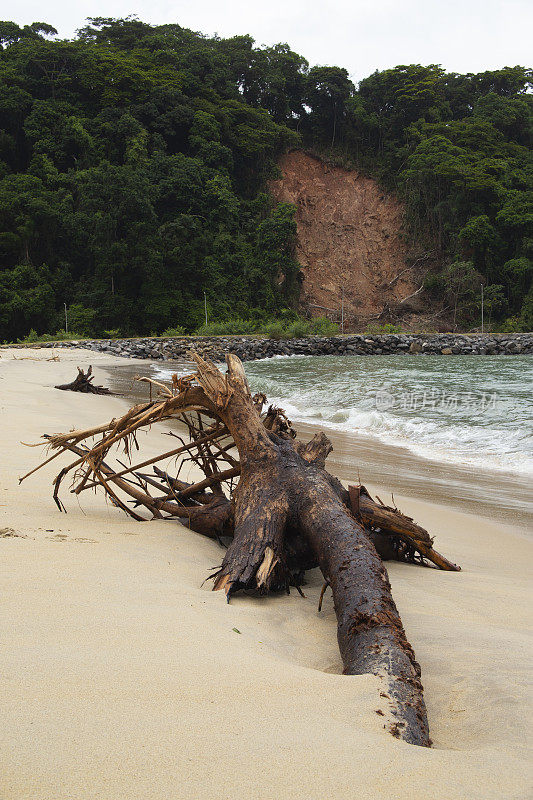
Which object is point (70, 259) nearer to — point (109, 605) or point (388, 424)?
point (388, 424)

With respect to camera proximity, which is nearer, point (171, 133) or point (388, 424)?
point (388, 424)

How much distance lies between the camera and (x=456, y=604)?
232 cm

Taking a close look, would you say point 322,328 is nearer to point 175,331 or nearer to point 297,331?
point 297,331

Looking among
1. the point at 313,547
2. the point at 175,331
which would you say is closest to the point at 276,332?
the point at 175,331

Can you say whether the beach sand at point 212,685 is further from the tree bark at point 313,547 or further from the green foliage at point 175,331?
the green foliage at point 175,331

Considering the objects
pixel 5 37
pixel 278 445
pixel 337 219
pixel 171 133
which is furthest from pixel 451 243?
pixel 278 445

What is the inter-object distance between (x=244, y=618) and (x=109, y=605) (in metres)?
0.46

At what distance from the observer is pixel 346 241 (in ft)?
163

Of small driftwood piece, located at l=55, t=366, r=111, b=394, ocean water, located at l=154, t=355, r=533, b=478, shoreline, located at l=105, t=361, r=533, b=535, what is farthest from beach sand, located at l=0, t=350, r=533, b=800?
small driftwood piece, located at l=55, t=366, r=111, b=394

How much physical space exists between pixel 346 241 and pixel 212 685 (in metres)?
51.0

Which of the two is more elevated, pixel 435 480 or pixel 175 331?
pixel 175 331

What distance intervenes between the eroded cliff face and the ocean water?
107ft

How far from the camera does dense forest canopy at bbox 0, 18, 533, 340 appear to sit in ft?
121

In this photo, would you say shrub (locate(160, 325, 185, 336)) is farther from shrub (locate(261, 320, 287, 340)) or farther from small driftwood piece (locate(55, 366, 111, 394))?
small driftwood piece (locate(55, 366, 111, 394))
